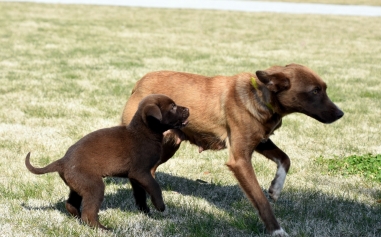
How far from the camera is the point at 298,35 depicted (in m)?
21.0

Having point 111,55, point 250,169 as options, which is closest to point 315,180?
point 250,169

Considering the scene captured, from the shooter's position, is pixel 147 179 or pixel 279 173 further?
pixel 279 173

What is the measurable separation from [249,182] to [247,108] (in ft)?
2.20

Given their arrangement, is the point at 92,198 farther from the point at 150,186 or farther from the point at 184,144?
the point at 184,144

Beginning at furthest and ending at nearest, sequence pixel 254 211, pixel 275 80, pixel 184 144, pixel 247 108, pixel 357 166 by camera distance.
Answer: pixel 184 144 → pixel 357 166 → pixel 254 211 → pixel 247 108 → pixel 275 80

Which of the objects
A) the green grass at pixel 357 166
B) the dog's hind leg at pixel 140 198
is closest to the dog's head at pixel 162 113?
the dog's hind leg at pixel 140 198

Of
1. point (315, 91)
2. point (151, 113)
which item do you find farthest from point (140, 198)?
point (315, 91)

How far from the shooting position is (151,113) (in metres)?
5.04

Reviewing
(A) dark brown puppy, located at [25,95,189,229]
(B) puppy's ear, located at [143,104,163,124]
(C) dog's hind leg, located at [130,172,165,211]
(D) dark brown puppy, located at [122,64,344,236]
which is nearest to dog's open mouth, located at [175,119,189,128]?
(A) dark brown puppy, located at [25,95,189,229]

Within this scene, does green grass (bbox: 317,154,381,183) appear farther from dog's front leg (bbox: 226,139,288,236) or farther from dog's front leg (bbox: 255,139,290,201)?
dog's front leg (bbox: 226,139,288,236)

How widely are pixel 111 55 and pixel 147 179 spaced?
10806mm

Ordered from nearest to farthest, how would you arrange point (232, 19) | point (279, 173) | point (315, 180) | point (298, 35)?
point (279, 173), point (315, 180), point (298, 35), point (232, 19)

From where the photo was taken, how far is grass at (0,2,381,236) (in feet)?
17.3

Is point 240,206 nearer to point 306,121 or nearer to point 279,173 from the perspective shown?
point 279,173
